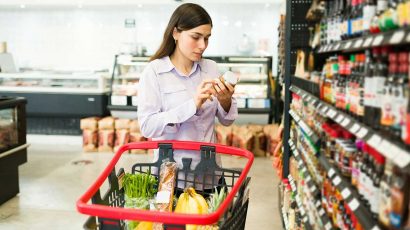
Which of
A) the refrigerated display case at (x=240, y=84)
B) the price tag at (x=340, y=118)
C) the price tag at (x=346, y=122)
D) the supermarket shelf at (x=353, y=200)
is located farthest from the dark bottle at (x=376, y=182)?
the refrigerated display case at (x=240, y=84)

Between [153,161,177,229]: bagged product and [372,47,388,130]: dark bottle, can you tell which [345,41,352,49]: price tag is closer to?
[372,47,388,130]: dark bottle

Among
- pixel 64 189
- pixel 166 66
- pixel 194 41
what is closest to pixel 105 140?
pixel 64 189

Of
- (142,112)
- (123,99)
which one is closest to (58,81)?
(123,99)

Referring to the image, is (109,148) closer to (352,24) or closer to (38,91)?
(38,91)

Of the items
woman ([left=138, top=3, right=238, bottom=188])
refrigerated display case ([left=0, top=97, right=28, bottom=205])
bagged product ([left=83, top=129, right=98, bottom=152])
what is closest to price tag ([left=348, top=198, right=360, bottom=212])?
woman ([left=138, top=3, right=238, bottom=188])

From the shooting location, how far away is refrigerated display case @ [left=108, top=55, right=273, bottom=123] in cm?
736

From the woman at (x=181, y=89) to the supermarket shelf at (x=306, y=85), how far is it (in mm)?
732

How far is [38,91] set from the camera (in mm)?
7691

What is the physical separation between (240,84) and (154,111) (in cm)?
537

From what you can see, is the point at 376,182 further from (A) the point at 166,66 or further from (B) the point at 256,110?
(B) the point at 256,110

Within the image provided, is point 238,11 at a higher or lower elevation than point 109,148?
higher

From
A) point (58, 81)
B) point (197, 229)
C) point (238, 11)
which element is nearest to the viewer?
point (197, 229)

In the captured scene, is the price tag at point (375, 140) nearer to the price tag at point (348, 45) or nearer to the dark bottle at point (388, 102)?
the dark bottle at point (388, 102)

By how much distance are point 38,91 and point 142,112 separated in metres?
5.85
